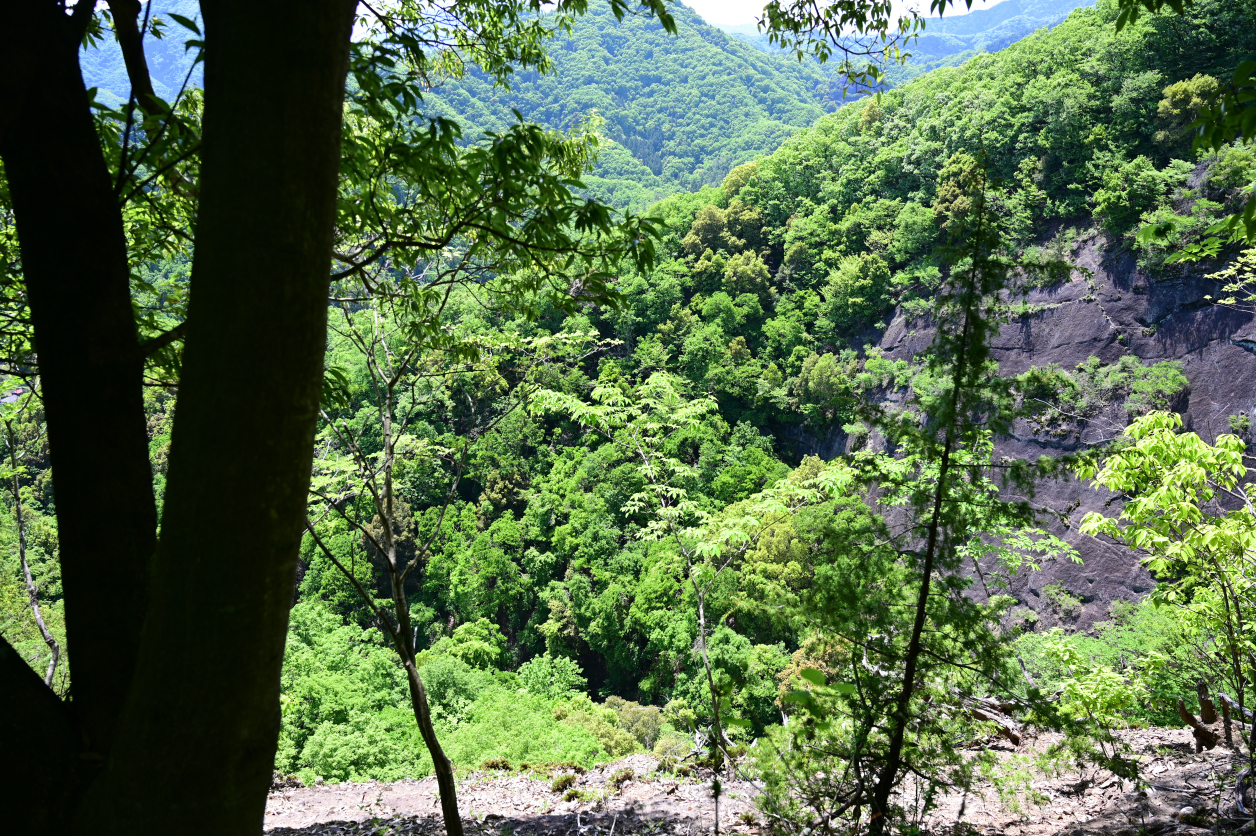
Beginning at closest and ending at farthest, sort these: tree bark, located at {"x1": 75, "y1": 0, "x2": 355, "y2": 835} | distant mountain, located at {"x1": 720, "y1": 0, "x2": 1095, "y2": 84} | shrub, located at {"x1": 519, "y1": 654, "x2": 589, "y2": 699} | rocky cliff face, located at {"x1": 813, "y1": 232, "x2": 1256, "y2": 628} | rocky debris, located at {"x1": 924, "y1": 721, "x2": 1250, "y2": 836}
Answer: tree bark, located at {"x1": 75, "y1": 0, "x2": 355, "y2": 835} < rocky debris, located at {"x1": 924, "y1": 721, "x2": 1250, "y2": 836} < rocky cliff face, located at {"x1": 813, "y1": 232, "x2": 1256, "y2": 628} < shrub, located at {"x1": 519, "y1": 654, "x2": 589, "y2": 699} < distant mountain, located at {"x1": 720, "y1": 0, "x2": 1095, "y2": 84}

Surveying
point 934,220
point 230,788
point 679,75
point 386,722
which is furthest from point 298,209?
point 679,75

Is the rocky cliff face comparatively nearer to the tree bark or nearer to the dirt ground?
the dirt ground

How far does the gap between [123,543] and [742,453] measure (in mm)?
20775

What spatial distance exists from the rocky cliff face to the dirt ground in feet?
25.9

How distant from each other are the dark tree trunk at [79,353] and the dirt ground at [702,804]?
2.71m

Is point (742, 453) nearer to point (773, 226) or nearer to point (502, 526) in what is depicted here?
point (502, 526)

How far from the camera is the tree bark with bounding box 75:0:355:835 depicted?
0.78 m

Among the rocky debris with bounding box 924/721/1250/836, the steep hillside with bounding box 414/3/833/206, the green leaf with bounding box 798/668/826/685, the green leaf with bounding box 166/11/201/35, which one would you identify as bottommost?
the rocky debris with bounding box 924/721/1250/836

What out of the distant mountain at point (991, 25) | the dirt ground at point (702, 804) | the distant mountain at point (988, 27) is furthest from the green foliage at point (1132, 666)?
the distant mountain at point (991, 25)

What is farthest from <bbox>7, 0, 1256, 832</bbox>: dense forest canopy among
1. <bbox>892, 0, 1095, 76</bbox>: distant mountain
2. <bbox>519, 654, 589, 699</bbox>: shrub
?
<bbox>892, 0, 1095, 76</bbox>: distant mountain

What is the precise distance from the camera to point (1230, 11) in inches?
616

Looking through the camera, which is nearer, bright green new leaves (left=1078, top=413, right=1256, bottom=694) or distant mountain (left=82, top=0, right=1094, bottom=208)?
bright green new leaves (left=1078, top=413, right=1256, bottom=694)

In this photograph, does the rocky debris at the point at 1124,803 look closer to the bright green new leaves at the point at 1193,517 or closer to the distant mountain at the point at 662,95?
the bright green new leaves at the point at 1193,517

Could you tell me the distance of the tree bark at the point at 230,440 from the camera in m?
0.78
